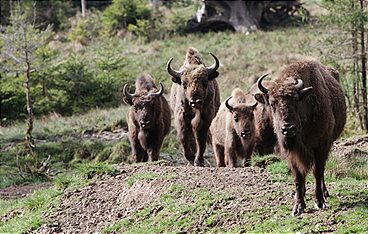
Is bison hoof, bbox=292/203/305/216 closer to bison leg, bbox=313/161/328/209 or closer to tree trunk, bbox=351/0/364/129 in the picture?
bison leg, bbox=313/161/328/209

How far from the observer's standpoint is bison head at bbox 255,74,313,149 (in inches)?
336

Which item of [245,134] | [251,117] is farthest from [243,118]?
[245,134]

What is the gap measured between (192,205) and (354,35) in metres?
10.4

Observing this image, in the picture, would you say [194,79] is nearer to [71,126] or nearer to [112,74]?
[71,126]

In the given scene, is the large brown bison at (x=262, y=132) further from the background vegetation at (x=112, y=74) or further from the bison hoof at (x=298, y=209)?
the bison hoof at (x=298, y=209)

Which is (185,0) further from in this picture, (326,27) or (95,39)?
(326,27)

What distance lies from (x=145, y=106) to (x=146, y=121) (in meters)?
0.36

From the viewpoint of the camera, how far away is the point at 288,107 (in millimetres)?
8578

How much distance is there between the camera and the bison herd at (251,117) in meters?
8.82

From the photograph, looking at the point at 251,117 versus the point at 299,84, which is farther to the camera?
the point at 251,117

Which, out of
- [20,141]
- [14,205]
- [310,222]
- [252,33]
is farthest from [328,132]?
[252,33]

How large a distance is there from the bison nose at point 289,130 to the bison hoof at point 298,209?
1.03 m

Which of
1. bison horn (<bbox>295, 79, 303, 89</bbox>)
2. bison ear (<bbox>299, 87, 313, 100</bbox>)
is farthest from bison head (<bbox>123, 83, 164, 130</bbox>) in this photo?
bison ear (<bbox>299, 87, 313, 100</bbox>)

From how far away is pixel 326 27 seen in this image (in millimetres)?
20078
